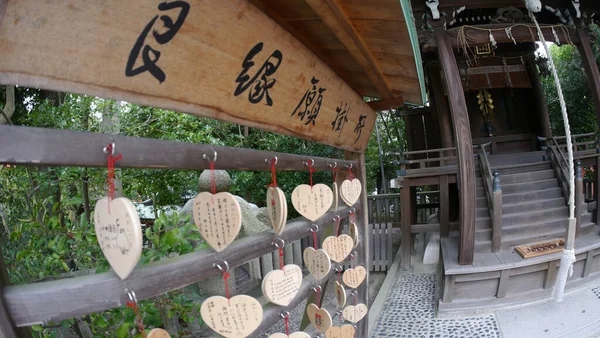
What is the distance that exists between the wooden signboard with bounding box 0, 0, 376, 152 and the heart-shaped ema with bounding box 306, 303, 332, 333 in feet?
4.27

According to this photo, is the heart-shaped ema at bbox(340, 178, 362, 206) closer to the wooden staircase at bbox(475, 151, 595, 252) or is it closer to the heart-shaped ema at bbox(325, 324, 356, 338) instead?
the heart-shaped ema at bbox(325, 324, 356, 338)

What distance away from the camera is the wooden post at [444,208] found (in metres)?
6.70

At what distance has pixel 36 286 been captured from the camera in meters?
0.93

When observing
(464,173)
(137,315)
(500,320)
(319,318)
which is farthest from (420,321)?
(137,315)

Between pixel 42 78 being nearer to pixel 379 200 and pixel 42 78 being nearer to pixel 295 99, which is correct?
pixel 295 99

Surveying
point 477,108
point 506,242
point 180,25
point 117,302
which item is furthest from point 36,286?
point 477,108

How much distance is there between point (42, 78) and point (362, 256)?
3.00 m

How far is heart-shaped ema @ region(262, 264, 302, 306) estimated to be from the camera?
170 cm

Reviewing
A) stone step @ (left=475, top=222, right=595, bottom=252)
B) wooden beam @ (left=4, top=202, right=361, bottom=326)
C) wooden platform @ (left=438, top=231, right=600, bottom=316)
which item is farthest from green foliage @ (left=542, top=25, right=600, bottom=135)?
wooden beam @ (left=4, top=202, right=361, bottom=326)

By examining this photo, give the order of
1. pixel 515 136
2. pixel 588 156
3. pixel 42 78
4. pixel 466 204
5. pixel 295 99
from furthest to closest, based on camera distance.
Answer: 1. pixel 515 136
2. pixel 588 156
3. pixel 466 204
4. pixel 295 99
5. pixel 42 78

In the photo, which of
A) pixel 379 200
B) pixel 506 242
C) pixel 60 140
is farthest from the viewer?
pixel 379 200

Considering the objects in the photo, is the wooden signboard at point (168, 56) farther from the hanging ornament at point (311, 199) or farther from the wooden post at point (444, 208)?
the wooden post at point (444, 208)

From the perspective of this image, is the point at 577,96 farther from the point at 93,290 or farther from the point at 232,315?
the point at 93,290

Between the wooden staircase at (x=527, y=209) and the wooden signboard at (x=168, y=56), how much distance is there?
5453 millimetres
